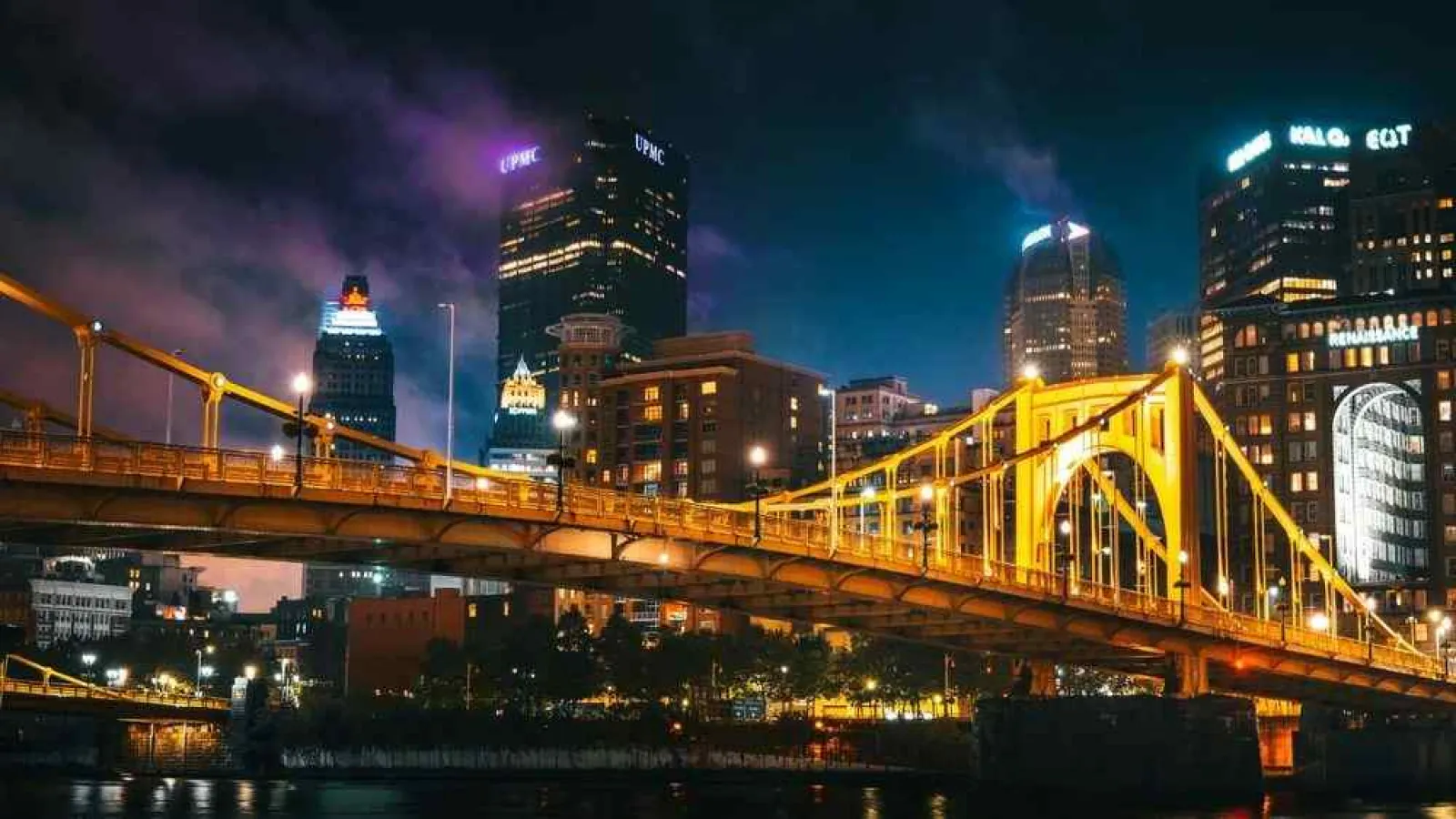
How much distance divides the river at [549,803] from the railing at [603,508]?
31.3 ft

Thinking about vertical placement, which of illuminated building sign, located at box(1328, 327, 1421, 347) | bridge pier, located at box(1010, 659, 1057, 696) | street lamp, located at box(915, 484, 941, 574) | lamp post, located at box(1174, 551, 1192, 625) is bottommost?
bridge pier, located at box(1010, 659, 1057, 696)

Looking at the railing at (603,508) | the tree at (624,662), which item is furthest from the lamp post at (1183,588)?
the tree at (624,662)

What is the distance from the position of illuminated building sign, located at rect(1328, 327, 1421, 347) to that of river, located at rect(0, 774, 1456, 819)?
9537 centimetres

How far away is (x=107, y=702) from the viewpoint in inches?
5007

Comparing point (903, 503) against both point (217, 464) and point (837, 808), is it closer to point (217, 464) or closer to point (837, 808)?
point (837, 808)

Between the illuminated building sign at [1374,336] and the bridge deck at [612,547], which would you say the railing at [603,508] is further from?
the illuminated building sign at [1374,336]

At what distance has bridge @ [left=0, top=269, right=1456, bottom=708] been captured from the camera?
56250 millimetres

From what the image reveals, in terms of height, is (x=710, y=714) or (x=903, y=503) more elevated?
(x=903, y=503)

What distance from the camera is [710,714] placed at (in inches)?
5020

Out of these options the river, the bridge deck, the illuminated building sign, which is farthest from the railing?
the illuminated building sign

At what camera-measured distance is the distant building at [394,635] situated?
179 meters

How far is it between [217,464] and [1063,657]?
51631 millimetres

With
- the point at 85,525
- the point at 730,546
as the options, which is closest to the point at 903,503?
the point at 730,546

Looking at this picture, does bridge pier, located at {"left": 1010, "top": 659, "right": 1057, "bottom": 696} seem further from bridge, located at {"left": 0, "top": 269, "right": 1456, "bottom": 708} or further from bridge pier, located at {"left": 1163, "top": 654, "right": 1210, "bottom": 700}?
bridge pier, located at {"left": 1163, "top": 654, "right": 1210, "bottom": 700}
